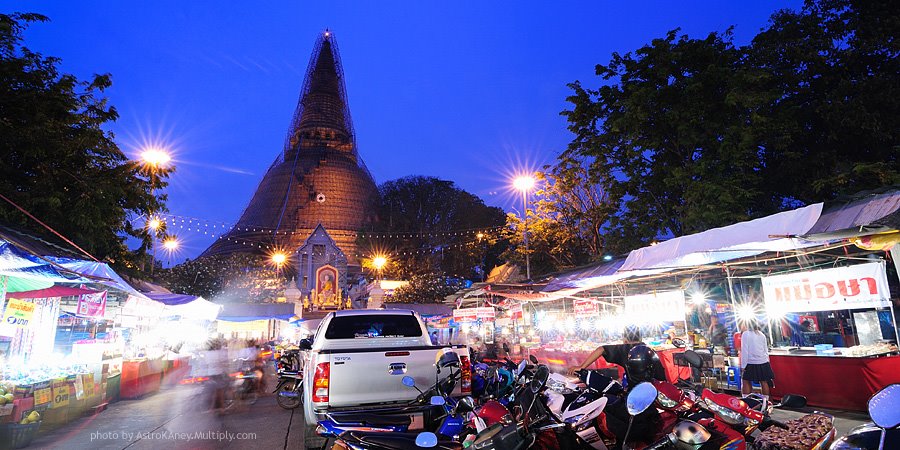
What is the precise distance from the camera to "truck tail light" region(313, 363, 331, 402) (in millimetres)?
5340

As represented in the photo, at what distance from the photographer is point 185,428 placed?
8070 mm

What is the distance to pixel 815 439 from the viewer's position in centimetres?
350

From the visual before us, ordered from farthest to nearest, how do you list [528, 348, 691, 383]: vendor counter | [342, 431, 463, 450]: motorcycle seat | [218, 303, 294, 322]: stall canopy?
[218, 303, 294, 322]: stall canopy, [528, 348, 691, 383]: vendor counter, [342, 431, 463, 450]: motorcycle seat

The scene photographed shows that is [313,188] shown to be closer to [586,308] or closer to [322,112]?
[322,112]

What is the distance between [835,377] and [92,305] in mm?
16318

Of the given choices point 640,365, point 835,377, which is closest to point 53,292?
point 640,365

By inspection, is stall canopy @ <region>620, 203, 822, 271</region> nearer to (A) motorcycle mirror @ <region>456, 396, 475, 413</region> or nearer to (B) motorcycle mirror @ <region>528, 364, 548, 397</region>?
(B) motorcycle mirror @ <region>528, 364, 548, 397</region>

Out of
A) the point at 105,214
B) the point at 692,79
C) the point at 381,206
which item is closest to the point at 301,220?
the point at 381,206

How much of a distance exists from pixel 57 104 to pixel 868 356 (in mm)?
19148

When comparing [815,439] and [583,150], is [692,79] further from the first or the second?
[815,439]

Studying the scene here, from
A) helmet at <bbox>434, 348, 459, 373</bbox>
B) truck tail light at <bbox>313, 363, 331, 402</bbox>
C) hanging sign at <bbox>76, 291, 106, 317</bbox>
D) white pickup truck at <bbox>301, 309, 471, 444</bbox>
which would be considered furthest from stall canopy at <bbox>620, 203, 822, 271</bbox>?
hanging sign at <bbox>76, 291, 106, 317</bbox>

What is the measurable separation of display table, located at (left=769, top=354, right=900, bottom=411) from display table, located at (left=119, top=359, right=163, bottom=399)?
49.7 feet

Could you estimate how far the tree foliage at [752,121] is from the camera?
1488 centimetres

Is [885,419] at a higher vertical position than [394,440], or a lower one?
higher
